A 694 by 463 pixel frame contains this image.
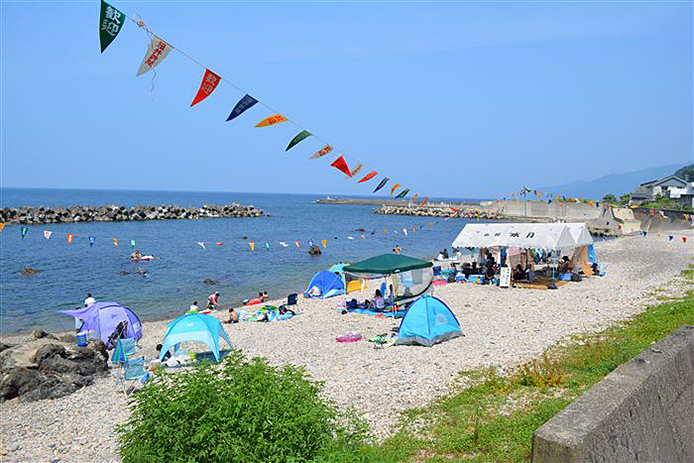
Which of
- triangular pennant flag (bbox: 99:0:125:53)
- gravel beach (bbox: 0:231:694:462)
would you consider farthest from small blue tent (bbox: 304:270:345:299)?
triangular pennant flag (bbox: 99:0:125:53)

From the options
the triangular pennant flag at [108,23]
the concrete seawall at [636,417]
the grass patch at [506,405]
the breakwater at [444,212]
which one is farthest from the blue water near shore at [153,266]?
the breakwater at [444,212]

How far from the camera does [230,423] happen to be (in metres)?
4.48

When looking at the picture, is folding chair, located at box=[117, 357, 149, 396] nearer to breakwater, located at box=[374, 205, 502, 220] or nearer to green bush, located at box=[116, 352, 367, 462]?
green bush, located at box=[116, 352, 367, 462]

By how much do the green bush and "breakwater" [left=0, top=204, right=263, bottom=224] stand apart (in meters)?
66.6

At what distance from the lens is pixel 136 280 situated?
1180 inches

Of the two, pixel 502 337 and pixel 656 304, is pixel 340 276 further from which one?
pixel 656 304

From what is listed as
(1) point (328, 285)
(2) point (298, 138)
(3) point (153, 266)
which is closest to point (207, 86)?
(2) point (298, 138)

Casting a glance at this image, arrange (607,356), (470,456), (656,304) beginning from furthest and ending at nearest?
(656,304) → (607,356) → (470,456)

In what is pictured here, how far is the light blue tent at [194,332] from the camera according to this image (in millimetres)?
12805

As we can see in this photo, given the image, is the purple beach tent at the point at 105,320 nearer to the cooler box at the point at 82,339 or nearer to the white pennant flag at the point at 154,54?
the cooler box at the point at 82,339

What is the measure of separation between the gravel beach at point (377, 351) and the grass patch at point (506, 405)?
0.62 m

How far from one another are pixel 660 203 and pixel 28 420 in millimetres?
75795

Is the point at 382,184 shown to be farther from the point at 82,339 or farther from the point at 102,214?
the point at 102,214

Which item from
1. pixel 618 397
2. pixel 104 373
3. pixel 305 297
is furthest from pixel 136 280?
pixel 618 397
